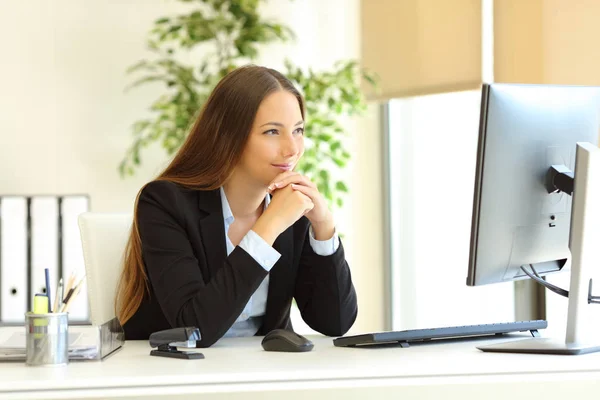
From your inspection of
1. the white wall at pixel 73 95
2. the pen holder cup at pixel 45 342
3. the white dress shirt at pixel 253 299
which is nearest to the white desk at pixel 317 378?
the pen holder cup at pixel 45 342

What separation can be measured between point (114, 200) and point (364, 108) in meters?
1.27

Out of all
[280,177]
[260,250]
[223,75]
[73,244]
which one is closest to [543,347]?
[260,250]

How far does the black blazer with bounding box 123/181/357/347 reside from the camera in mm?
1649

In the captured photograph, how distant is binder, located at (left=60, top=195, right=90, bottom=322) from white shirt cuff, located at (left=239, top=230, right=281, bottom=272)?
2006 millimetres

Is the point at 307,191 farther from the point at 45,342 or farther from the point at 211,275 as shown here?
the point at 45,342

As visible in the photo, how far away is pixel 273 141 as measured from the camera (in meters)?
1.88

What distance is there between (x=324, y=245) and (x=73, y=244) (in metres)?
1.89

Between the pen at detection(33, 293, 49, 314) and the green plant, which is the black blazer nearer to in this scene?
the pen at detection(33, 293, 49, 314)

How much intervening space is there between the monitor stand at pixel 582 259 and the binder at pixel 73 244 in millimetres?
2376

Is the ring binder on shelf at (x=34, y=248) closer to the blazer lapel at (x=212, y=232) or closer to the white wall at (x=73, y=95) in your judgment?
the white wall at (x=73, y=95)

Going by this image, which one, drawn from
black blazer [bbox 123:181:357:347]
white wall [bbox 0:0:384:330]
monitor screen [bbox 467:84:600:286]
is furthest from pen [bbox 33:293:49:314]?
white wall [bbox 0:0:384:330]

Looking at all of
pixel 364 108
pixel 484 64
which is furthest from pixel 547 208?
pixel 364 108

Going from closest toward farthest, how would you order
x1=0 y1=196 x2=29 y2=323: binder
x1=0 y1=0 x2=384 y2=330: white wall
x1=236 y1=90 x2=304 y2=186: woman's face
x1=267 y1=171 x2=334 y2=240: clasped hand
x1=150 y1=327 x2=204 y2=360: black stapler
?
1. x1=150 y1=327 x2=204 y2=360: black stapler
2. x1=267 y1=171 x2=334 y2=240: clasped hand
3. x1=236 y1=90 x2=304 y2=186: woman's face
4. x1=0 y1=196 x2=29 y2=323: binder
5. x1=0 y1=0 x2=384 y2=330: white wall

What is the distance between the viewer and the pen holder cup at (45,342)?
1323 millimetres
